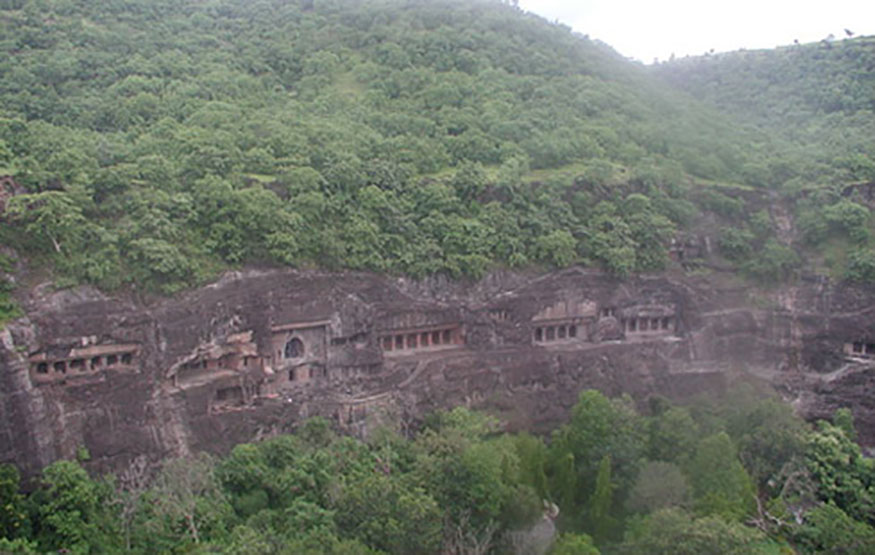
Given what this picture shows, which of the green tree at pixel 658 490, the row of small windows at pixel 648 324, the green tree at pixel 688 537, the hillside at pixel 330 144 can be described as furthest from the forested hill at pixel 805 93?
the green tree at pixel 688 537

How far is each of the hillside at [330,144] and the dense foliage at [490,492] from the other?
538 cm

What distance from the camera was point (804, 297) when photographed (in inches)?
1099

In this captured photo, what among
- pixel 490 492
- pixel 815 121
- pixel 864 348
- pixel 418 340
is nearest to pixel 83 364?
pixel 418 340

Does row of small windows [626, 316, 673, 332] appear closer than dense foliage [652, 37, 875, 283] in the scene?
Yes

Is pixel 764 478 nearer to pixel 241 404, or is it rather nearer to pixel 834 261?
pixel 834 261

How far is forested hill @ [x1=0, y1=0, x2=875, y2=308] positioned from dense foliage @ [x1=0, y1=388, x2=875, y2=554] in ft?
17.6

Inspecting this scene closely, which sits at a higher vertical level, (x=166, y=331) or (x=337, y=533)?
(x=166, y=331)

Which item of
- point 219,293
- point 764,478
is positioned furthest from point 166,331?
point 764,478

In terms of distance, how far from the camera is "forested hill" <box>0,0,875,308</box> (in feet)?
68.2

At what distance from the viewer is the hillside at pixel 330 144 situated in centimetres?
2078

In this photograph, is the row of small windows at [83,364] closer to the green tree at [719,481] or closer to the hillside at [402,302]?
the hillside at [402,302]

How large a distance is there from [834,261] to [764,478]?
10.3 meters

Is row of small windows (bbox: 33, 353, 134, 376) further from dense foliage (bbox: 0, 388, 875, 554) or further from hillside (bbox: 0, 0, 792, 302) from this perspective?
dense foliage (bbox: 0, 388, 875, 554)

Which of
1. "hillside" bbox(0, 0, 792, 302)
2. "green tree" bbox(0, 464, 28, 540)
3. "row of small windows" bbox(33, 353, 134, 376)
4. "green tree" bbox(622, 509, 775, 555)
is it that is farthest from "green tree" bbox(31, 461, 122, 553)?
"green tree" bbox(622, 509, 775, 555)
